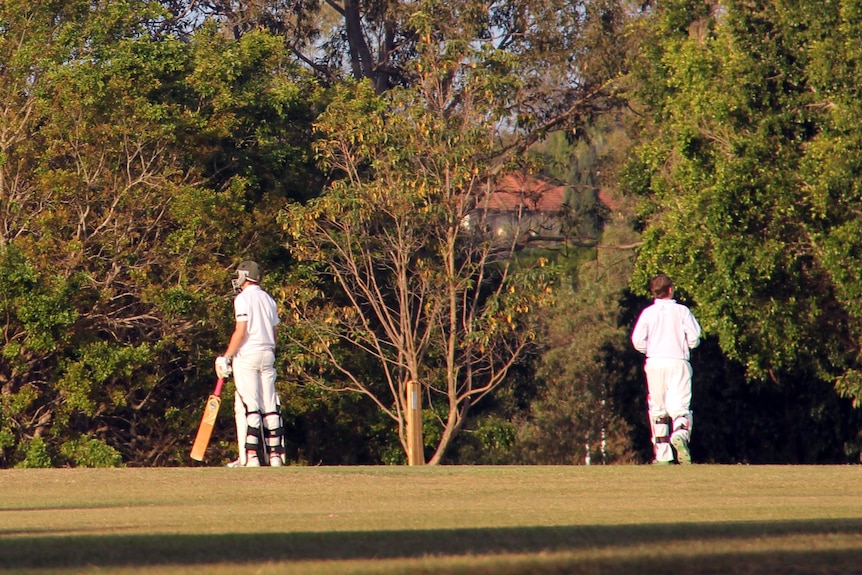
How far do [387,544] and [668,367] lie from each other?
7.53 metres

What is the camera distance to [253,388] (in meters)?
13.0

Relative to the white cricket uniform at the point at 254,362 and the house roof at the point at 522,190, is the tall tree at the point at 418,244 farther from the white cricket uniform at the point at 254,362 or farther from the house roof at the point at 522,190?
the white cricket uniform at the point at 254,362

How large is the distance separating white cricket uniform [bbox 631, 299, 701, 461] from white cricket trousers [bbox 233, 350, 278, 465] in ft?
10.7

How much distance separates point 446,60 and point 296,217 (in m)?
3.89

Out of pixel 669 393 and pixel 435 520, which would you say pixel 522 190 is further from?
pixel 435 520

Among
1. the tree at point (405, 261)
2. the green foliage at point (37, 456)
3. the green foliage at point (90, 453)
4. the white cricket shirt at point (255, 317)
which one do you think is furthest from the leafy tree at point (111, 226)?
the white cricket shirt at point (255, 317)

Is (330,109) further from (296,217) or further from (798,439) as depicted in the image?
(798,439)

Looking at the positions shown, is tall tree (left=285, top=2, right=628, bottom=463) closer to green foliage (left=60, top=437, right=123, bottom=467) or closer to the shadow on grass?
green foliage (left=60, top=437, right=123, bottom=467)

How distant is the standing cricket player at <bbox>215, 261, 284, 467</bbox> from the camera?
13.0m

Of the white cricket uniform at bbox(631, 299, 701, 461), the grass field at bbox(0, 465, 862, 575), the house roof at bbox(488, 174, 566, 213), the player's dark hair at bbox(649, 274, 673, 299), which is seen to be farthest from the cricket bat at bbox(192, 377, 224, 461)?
the house roof at bbox(488, 174, 566, 213)

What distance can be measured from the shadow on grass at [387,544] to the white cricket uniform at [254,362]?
604cm

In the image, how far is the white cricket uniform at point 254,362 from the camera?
42.6ft

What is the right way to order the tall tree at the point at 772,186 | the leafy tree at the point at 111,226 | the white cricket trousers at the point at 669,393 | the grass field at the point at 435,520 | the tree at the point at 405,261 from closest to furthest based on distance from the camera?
the grass field at the point at 435,520 < the white cricket trousers at the point at 669,393 < the tall tree at the point at 772,186 < the leafy tree at the point at 111,226 < the tree at the point at 405,261

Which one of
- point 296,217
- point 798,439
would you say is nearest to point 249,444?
point 296,217
